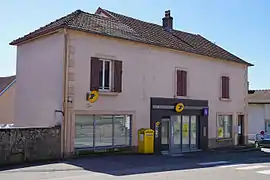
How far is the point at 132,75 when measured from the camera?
17.9 metres

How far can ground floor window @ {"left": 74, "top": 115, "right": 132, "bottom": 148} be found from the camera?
1587 cm

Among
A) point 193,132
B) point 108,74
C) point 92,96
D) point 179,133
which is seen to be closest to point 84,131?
point 92,96

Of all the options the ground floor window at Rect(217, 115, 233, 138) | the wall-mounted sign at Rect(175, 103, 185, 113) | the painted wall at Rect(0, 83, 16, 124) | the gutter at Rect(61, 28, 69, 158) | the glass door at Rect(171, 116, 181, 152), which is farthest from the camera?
the painted wall at Rect(0, 83, 16, 124)

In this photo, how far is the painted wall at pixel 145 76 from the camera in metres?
16.0

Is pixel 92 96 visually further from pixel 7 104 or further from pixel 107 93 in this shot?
pixel 7 104

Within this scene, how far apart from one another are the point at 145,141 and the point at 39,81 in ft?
19.1

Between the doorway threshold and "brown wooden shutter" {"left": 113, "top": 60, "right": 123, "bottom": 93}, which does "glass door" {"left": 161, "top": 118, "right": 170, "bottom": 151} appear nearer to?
the doorway threshold

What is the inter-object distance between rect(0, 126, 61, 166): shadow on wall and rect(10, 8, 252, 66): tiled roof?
4.53 metres

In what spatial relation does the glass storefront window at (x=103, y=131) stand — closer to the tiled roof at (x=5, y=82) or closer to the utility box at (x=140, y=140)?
the utility box at (x=140, y=140)

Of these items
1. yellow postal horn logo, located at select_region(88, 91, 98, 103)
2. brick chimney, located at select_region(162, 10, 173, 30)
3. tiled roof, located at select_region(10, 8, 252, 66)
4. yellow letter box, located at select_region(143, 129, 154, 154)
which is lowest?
yellow letter box, located at select_region(143, 129, 154, 154)

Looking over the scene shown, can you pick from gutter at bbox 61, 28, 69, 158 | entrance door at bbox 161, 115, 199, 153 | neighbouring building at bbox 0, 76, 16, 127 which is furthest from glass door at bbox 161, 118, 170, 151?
neighbouring building at bbox 0, 76, 16, 127

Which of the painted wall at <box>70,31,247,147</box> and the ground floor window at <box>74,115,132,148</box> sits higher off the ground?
the painted wall at <box>70,31,247,147</box>

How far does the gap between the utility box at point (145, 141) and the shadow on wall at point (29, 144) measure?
439 cm

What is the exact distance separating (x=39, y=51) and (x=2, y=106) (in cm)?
1521
